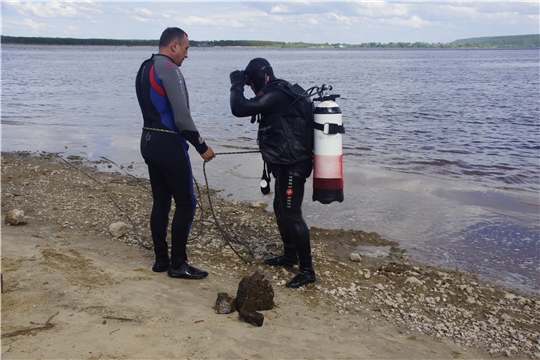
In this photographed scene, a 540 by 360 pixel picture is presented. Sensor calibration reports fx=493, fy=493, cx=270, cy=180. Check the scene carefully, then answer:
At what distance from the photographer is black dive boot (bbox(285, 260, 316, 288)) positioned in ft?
16.8

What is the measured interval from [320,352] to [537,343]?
205cm

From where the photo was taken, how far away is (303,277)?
5.17m

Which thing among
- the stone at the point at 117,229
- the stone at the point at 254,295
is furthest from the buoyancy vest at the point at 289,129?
the stone at the point at 117,229

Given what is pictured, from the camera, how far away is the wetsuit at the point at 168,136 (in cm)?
454

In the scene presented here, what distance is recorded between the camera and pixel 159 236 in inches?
201

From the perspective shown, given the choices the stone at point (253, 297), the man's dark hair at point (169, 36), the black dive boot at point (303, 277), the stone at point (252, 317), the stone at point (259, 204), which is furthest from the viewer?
the stone at point (259, 204)

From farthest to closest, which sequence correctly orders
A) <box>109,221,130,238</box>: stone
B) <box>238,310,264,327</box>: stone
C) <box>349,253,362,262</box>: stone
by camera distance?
<box>109,221,130,238</box>: stone, <box>349,253,362,262</box>: stone, <box>238,310,264,327</box>: stone

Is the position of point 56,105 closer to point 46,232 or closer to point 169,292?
point 46,232

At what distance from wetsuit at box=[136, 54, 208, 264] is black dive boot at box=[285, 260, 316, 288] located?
119 centimetres

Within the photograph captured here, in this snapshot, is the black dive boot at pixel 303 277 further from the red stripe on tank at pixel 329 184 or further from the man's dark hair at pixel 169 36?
the man's dark hair at pixel 169 36

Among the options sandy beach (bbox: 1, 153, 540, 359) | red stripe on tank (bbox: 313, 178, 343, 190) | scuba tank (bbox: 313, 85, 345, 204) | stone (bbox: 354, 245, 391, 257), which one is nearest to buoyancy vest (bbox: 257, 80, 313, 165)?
scuba tank (bbox: 313, 85, 345, 204)

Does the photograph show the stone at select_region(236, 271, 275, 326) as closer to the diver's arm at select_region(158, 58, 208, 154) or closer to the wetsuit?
the wetsuit

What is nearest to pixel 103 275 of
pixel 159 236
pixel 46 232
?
pixel 159 236

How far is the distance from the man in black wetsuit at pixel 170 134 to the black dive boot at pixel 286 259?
967mm
